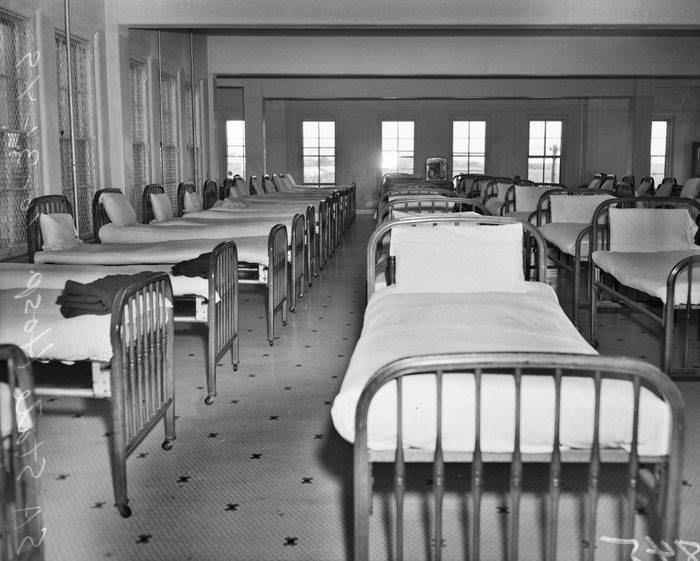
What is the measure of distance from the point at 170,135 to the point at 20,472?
9.35 m

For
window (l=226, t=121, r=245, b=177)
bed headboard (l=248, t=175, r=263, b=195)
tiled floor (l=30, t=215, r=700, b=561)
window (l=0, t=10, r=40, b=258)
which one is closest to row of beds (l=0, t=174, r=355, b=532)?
tiled floor (l=30, t=215, r=700, b=561)

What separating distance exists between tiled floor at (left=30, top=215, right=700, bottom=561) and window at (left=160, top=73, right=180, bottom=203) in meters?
6.23

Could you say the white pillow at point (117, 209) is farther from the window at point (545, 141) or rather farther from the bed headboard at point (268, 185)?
the window at point (545, 141)

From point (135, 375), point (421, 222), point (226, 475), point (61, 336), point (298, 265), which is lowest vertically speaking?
point (226, 475)

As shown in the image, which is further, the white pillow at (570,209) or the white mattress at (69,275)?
the white pillow at (570,209)

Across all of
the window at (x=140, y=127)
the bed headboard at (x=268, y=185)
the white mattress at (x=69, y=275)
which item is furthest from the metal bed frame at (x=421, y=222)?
the bed headboard at (x=268, y=185)

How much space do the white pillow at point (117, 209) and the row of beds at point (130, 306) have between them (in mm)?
12

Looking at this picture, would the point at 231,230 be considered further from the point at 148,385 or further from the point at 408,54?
the point at 408,54

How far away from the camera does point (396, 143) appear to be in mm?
18422

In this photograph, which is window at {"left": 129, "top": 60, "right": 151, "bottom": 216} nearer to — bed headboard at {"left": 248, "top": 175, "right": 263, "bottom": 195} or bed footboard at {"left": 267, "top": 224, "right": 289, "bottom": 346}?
bed headboard at {"left": 248, "top": 175, "right": 263, "bottom": 195}

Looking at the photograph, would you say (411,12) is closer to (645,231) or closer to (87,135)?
(87,135)

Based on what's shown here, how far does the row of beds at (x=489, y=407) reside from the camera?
179cm

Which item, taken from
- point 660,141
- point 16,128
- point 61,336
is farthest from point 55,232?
point 660,141

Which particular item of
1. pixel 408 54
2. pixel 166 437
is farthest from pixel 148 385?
pixel 408 54
